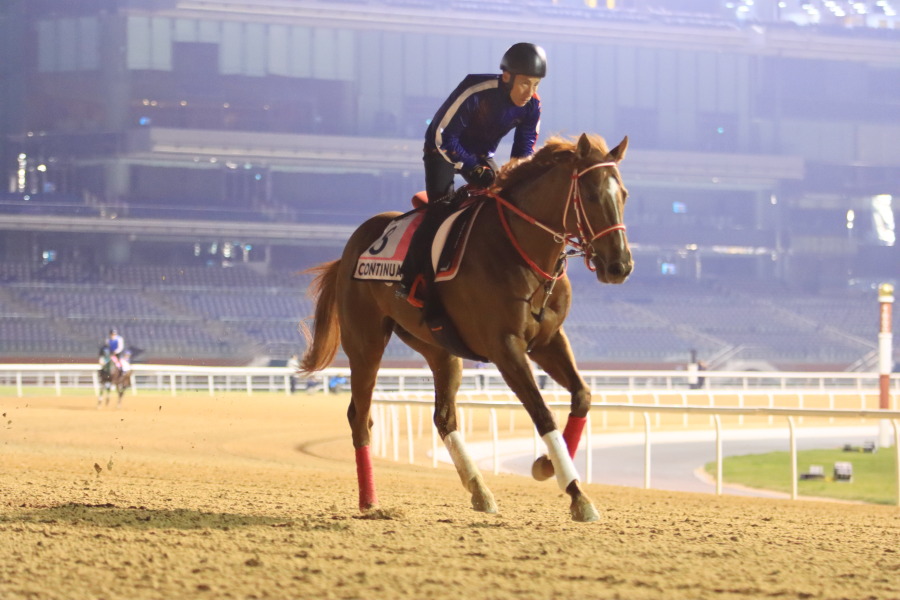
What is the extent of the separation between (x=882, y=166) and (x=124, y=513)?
5066 cm

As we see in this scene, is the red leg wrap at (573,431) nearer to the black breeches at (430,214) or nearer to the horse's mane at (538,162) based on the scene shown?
the black breeches at (430,214)

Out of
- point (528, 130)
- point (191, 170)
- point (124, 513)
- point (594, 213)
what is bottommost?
point (124, 513)

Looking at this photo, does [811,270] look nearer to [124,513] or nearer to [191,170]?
[191,170]

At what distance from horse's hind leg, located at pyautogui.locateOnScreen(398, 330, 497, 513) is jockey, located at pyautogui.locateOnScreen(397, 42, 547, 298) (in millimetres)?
518

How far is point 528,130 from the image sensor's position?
18.9 ft

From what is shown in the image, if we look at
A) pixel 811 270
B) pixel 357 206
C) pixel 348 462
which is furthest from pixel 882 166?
pixel 348 462

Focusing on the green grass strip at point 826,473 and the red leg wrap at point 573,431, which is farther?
the green grass strip at point 826,473

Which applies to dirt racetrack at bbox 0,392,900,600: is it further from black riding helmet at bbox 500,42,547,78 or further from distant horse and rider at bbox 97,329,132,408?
distant horse and rider at bbox 97,329,132,408

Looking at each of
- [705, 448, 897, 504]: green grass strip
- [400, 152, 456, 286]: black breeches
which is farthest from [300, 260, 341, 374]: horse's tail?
[705, 448, 897, 504]: green grass strip

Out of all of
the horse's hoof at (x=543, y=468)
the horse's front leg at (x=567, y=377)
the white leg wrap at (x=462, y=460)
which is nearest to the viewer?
the horse's hoof at (x=543, y=468)

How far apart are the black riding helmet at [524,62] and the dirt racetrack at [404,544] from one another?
6.79ft

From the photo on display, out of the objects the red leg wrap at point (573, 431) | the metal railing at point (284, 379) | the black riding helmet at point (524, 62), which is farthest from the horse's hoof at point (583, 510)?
the metal railing at point (284, 379)

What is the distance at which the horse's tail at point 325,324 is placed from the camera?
6754mm

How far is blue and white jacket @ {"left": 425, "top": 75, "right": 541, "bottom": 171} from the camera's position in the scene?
5609mm
